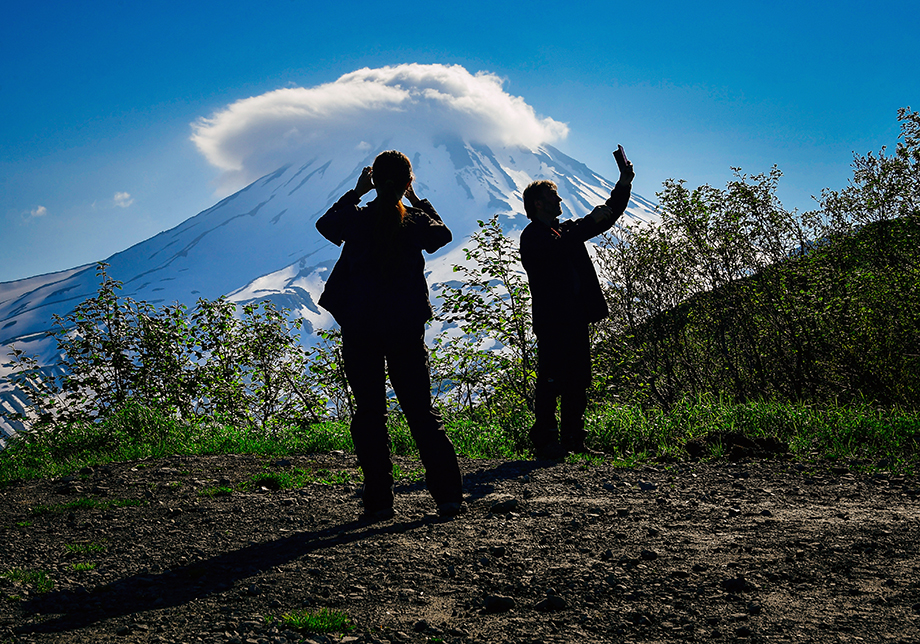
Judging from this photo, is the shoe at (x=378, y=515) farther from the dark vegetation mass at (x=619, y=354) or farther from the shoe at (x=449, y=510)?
the dark vegetation mass at (x=619, y=354)

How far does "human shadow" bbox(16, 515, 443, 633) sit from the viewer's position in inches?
91.8

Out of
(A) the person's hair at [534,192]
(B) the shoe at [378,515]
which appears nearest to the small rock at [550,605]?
(B) the shoe at [378,515]

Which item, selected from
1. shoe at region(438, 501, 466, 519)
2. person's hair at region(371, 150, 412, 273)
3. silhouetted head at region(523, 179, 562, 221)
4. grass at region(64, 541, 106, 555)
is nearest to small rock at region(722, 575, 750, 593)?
shoe at region(438, 501, 466, 519)

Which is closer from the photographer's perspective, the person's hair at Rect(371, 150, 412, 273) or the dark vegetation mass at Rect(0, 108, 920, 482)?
the person's hair at Rect(371, 150, 412, 273)

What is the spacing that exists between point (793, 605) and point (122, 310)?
8495mm

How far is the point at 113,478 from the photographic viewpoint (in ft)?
15.9

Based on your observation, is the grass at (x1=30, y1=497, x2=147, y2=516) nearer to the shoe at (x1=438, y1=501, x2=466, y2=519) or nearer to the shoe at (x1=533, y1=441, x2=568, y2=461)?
the shoe at (x1=438, y1=501, x2=466, y2=519)

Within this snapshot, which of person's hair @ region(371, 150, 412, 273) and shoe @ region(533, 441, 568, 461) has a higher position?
person's hair @ region(371, 150, 412, 273)

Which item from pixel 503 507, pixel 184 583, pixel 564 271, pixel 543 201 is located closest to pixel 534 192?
pixel 543 201

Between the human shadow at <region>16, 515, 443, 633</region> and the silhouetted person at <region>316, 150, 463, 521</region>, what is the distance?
33cm

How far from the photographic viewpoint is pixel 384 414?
3.46m

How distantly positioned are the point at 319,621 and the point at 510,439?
13.0 feet

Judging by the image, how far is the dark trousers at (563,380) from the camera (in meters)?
5.00

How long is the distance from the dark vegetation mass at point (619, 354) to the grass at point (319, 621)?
136 inches
